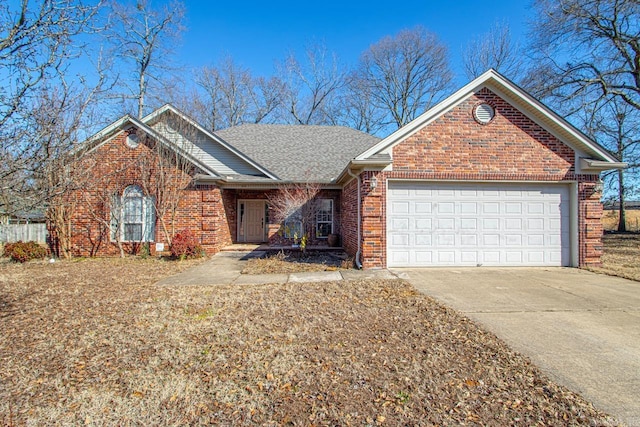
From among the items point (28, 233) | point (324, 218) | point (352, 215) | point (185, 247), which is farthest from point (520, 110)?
point (28, 233)

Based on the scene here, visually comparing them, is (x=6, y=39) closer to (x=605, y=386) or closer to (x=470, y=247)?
(x=605, y=386)

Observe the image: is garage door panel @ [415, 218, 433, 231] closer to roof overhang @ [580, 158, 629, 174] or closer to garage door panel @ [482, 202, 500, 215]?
garage door panel @ [482, 202, 500, 215]

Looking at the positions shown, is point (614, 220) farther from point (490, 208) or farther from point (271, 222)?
point (271, 222)

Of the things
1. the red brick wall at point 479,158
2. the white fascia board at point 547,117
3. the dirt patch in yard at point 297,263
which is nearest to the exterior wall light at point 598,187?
the red brick wall at point 479,158

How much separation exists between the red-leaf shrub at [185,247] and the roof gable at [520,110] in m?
6.26

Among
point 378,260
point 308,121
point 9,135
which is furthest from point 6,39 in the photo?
point 308,121

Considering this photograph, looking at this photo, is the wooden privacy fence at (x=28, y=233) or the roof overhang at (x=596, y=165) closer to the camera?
the roof overhang at (x=596, y=165)

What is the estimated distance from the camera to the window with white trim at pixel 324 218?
45.9 feet

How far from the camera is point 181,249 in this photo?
10.6 metres

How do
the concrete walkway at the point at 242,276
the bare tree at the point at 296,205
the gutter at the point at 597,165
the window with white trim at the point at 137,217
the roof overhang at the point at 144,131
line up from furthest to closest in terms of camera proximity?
the window with white trim at the point at 137,217, the bare tree at the point at 296,205, the roof overhang at the point at 144,131, the gutter at the point at 597,165, the concrete walkway at the point at 242,276

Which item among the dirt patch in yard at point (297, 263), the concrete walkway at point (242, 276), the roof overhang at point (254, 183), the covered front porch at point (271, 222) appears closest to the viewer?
the concrete walkway at point (242, 276)

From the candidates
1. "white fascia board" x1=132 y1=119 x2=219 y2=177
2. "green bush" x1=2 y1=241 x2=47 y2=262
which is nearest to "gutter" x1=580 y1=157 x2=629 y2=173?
"white fascia board" x1=132 y1=119 x2=219 y2=177

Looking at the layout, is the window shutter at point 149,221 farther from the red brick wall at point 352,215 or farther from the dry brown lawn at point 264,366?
the red brick wall at point 352,215

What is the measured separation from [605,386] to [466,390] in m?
1.36
